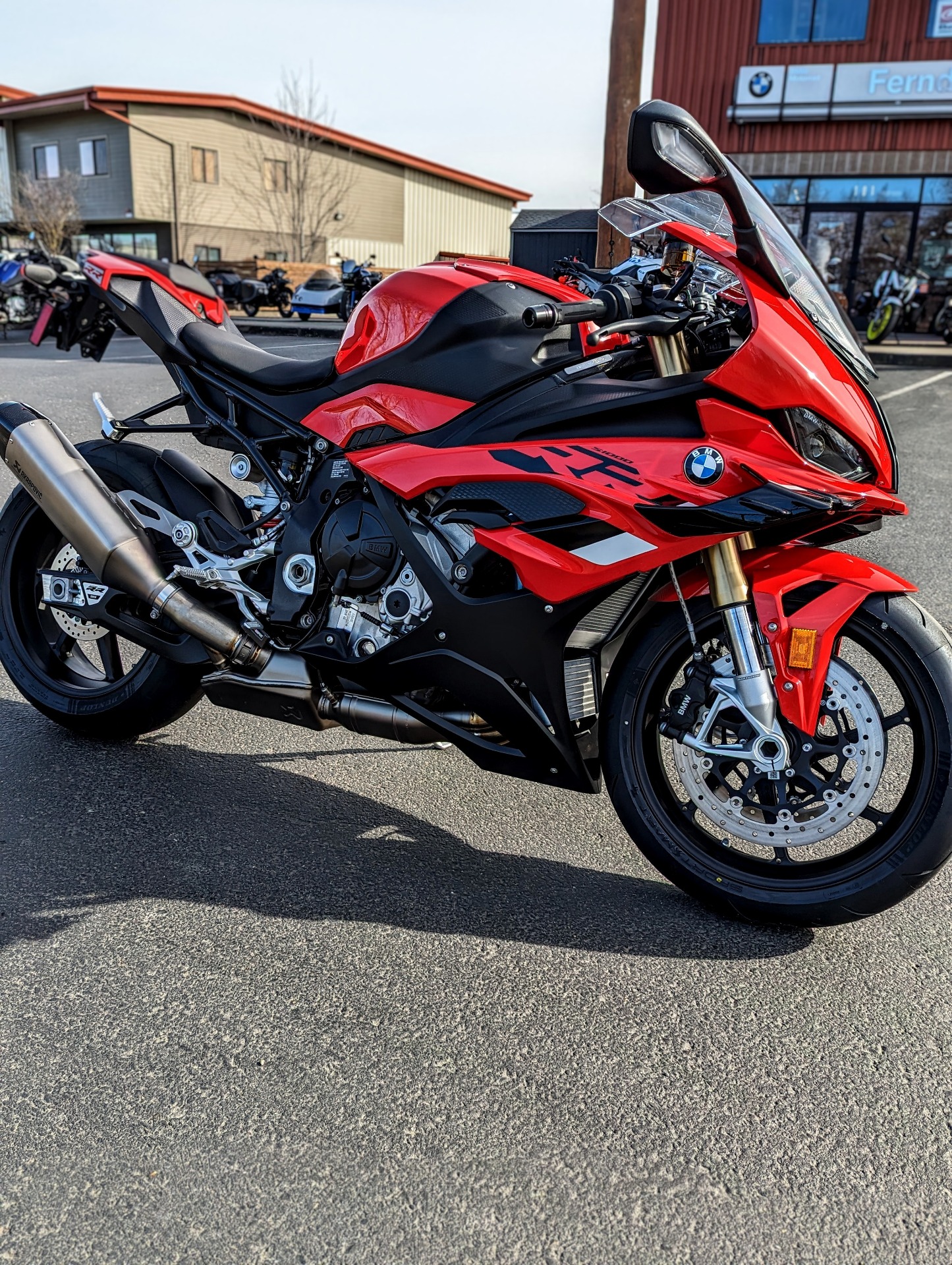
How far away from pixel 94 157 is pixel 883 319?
30.7m

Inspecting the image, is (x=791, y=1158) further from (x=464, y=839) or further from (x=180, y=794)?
(x=180, y=794)

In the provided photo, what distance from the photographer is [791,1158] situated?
1.86m

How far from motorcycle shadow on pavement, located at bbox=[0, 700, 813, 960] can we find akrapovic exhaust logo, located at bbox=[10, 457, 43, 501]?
2.68ft

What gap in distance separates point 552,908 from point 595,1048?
514 millimetres

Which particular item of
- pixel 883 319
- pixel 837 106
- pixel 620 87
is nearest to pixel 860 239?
pixel 837 106

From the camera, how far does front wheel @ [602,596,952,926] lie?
234 centimetres

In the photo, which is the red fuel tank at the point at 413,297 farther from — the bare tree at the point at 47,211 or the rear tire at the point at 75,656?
the bare tree at the point at 47,211

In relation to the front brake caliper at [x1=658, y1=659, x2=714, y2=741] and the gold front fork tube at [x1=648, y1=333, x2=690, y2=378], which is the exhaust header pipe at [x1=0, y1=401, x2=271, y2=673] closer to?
the front brake caliper at [x1=658, y1=659, x2=714, y2=741]

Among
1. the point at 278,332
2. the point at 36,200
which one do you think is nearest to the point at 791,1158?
the point at 278,332

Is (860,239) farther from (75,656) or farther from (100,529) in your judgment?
(100,529)

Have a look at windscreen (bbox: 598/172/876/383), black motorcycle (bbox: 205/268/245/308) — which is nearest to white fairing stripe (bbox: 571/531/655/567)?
windscreen (bbox: 598/172/876/383)

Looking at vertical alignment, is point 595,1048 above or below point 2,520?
below

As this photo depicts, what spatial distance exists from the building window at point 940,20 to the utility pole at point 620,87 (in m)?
18.1

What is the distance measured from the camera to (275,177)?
40.3 meters
